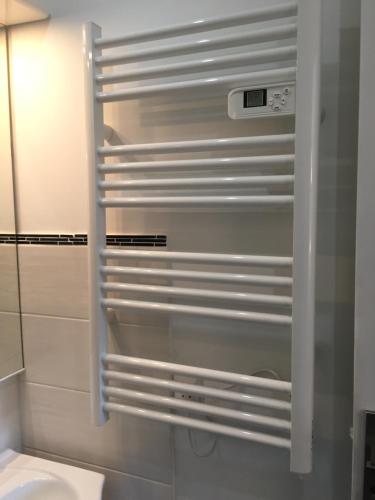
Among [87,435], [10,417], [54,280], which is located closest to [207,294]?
[54,280]

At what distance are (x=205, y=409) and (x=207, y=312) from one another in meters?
0.24

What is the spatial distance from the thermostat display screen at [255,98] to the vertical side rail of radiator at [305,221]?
0.09m

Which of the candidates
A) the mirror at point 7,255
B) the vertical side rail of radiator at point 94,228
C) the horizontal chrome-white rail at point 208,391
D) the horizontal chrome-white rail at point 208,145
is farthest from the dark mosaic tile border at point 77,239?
the horizontal chrome-white rail at point 208,391

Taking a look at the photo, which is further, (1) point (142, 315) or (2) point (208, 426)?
(1) point (142, 315)

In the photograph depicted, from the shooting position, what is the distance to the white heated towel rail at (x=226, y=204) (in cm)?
84

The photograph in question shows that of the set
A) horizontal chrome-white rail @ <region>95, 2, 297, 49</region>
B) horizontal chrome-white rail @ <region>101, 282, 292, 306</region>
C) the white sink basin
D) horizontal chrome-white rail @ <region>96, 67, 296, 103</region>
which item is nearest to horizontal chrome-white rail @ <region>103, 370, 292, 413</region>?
horizontal chrome-white rail @ <region>101, 282, 292, 306</region>

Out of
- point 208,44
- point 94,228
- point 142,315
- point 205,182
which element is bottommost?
point 142,315

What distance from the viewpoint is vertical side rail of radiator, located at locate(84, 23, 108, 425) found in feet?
3.31

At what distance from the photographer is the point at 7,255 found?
1.30 metres

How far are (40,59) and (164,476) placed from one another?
1318mm

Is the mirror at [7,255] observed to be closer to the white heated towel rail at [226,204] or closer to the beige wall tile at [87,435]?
the beige wall tile at [87,435]

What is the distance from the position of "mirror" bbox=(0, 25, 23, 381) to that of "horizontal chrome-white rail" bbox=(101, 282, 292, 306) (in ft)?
1.44

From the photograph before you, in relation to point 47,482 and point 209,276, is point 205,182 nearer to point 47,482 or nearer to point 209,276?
point 209,276

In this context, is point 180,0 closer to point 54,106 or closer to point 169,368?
point 54,106
